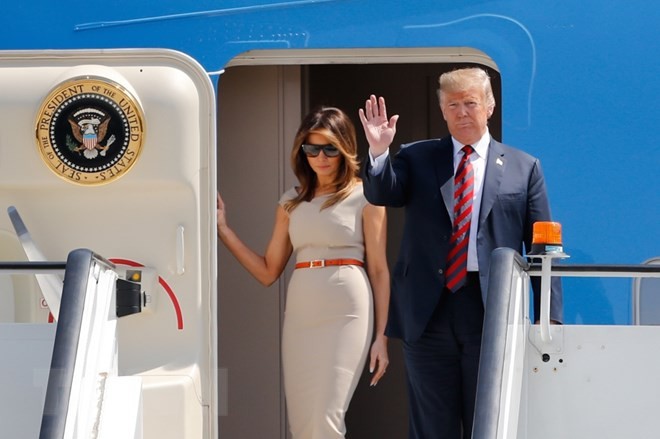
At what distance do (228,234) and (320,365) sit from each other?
66 cm

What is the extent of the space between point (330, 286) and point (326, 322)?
0.43 ft

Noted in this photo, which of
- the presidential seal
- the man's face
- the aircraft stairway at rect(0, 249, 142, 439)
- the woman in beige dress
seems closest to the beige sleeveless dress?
the woman in beige dress

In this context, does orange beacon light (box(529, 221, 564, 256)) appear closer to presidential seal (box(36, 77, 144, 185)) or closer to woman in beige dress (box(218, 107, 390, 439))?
woman in beige dress (box(218, 107, 390, 439))

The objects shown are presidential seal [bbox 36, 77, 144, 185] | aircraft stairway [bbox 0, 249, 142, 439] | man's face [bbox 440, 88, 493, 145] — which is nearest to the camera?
aircraft stairway [bbox 0, 249, 142, 439]

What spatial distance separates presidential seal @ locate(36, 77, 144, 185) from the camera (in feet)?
15.1

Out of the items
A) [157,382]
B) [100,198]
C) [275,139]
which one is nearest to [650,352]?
[157,382]

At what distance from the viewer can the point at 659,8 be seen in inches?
193

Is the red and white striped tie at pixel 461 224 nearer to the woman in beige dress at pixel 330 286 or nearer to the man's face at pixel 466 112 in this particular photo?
the man's face at pixel 466 112

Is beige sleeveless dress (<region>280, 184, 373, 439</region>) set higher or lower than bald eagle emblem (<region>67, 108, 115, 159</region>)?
lower

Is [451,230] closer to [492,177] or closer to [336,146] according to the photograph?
[492,177]

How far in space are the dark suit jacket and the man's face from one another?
0.27ft

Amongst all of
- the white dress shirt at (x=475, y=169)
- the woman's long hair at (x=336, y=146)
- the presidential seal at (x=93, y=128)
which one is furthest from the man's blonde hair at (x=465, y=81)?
the presidential seal at (x=93, y=128)

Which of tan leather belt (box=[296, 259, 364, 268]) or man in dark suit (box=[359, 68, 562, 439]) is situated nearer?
man in dark suit (box=[359, 68, 562, 439])

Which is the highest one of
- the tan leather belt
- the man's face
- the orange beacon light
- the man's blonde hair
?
the man's blonde hair
